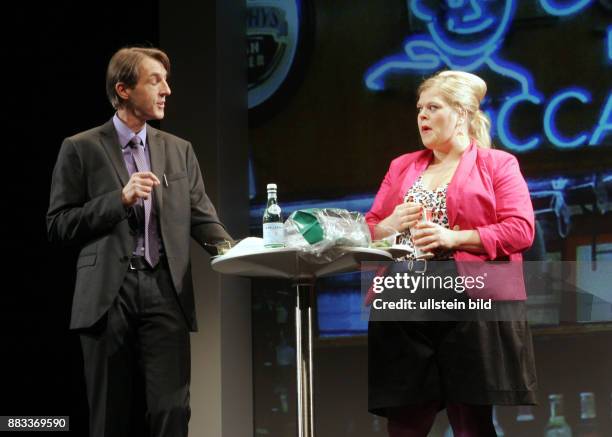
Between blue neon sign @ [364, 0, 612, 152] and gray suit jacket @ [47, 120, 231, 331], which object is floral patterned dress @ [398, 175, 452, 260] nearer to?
gray suit jacket @ [47, 120, 231, 331]

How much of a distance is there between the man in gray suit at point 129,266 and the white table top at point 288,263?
0.41 meters

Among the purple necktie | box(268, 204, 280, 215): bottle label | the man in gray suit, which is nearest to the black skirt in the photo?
box(268, 204, 280, 215): bottle label

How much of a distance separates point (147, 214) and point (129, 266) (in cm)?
20

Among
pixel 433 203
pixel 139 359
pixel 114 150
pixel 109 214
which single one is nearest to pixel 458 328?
pixel 433 203

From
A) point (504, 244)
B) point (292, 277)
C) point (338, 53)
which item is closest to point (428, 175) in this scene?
point (504, 244)

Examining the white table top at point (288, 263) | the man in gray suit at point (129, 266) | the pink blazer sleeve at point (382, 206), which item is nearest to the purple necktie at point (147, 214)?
the man in gray suit at point (129, 266)

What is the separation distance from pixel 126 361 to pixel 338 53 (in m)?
2.32

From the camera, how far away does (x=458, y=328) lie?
2686 millimetres

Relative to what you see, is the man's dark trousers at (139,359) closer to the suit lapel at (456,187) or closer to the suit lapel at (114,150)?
the suit lapel at (114,150)

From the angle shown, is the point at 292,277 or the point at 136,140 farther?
the point at 136,140

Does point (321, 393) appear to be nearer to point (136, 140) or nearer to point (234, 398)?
point (234, 398)

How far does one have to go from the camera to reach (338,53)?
4.56 m

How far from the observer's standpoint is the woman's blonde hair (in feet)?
9.48

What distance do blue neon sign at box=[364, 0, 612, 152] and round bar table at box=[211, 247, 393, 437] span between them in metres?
1.90
